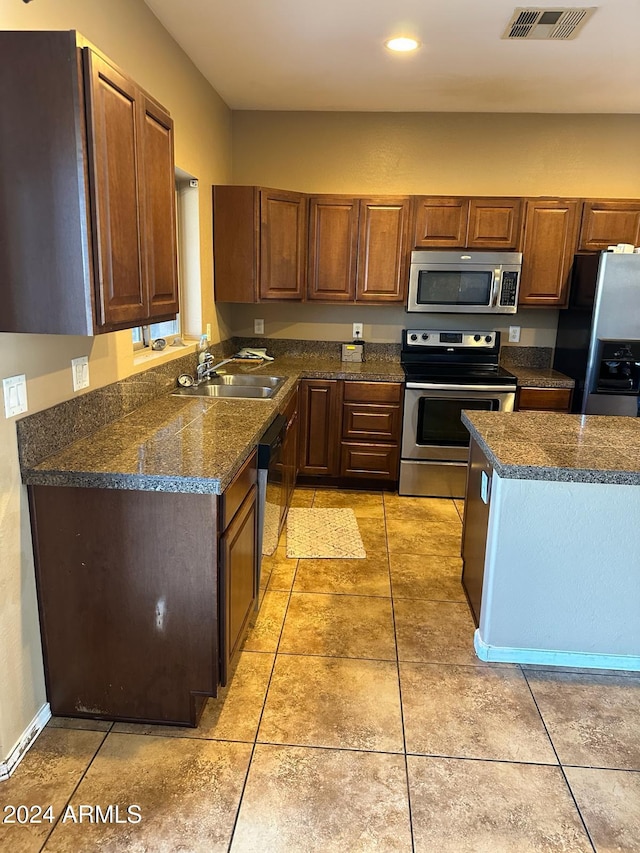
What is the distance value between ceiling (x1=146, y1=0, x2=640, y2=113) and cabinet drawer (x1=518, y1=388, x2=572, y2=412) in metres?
1.84

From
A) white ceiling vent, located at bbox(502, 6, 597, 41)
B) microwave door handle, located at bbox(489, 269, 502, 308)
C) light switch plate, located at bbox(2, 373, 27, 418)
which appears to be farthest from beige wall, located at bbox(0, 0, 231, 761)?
microwave door handle, located at bbox(489, 269, 502, 308)

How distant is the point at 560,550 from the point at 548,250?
257cm

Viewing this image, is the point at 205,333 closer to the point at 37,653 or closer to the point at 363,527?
the point at 363,527

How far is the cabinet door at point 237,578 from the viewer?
1.87 meters

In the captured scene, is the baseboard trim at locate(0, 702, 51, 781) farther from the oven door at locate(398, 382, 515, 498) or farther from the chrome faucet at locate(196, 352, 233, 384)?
the oven door at locate(398, 382, 515, 498)

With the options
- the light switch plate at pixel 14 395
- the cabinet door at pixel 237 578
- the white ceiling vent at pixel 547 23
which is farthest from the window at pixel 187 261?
the white ceiling vent at pixel 547 23

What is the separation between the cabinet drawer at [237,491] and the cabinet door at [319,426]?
1.77m

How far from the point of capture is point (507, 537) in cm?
215

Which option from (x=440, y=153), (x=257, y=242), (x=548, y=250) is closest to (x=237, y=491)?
(x=257, y=242)

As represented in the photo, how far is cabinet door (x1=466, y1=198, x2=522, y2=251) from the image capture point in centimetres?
393

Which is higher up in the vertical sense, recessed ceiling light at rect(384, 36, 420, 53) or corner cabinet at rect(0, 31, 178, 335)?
recessed ceiling light at rect(384, 36, 420, 53)

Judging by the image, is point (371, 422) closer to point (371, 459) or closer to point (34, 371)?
point (371, 459)

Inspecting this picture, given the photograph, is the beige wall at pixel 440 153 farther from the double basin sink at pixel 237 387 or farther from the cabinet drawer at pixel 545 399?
the double basin sink at pixel 237 387

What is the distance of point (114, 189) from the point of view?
5.36 feet
